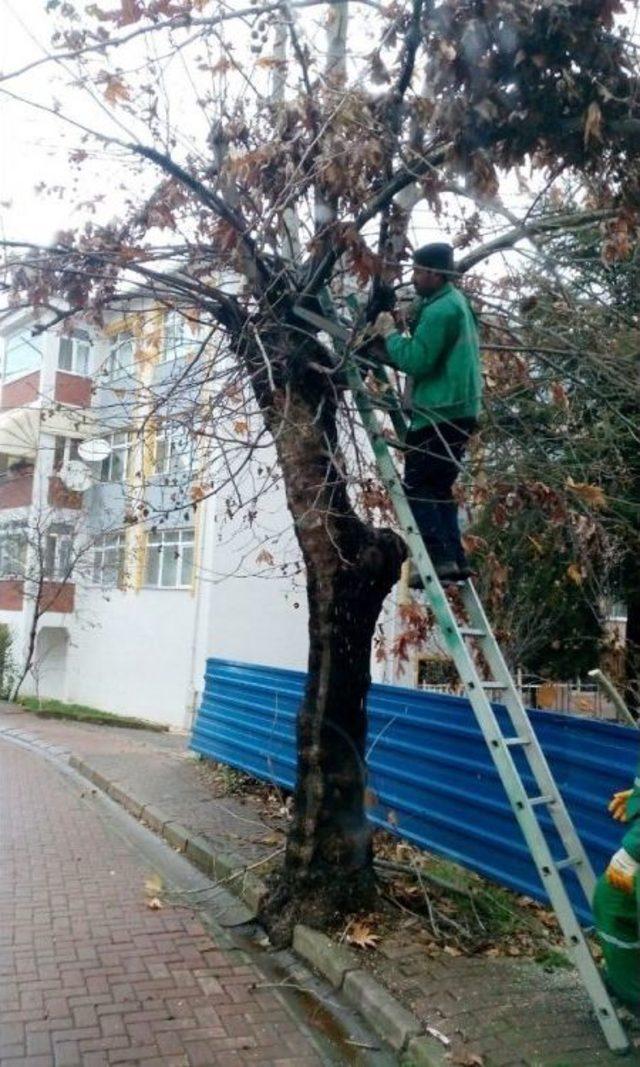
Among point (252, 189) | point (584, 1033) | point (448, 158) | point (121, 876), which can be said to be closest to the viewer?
point (584, 1033)

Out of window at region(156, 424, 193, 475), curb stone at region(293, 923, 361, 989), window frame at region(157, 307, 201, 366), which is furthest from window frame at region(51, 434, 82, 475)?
curb stone at region(293, 923, 361, 989)

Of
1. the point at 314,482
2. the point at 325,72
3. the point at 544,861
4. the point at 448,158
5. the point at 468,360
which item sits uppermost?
the point at 325,72

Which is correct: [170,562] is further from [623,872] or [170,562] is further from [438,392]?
[623,872]

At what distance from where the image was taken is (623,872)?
14.1 feet

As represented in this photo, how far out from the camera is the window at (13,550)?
24703mm

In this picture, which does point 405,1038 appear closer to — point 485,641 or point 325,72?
point 485,641

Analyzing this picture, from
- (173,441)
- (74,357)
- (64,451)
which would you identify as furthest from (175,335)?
(74,357)

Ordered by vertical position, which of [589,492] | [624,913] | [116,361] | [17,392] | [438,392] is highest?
[17,392]

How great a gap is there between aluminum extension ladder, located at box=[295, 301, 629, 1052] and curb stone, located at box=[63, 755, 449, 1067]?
0.76m

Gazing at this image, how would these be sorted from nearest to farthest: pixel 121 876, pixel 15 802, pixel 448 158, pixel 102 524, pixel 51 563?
pixel 448 158 → pixel 121 876 → pixel 15 802 → pixel 102 524 → pixel 51 563

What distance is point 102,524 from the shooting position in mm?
22453

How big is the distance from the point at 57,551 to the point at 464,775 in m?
19.2

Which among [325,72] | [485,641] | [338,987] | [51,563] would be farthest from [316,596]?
[51,563]

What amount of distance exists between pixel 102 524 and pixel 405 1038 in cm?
1874
